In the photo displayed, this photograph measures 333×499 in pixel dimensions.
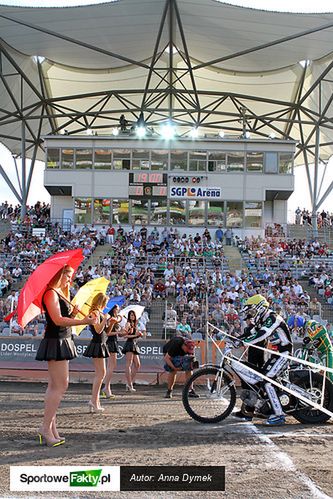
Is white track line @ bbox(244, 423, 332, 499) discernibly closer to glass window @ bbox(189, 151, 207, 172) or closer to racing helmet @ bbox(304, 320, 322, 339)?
racing helmet @ bbox(304, 320, 322, 339)

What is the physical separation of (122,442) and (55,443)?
0.79 metres

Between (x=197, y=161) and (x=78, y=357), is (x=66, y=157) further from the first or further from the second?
(x=78, y=357)

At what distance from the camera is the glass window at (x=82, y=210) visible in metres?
37.1

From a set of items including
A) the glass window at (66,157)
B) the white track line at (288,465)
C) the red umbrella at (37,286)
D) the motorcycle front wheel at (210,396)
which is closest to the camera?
the white track line at (288,465)

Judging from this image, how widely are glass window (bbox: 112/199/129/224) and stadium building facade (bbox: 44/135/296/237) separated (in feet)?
0.19

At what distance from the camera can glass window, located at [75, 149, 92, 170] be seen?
124ft

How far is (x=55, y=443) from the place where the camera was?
269 inches

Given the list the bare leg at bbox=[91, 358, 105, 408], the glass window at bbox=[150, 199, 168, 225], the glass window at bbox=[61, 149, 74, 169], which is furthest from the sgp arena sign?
the bare leg at bbox=[91, 358, 105, 408]

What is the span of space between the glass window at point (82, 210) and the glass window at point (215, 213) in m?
7.01

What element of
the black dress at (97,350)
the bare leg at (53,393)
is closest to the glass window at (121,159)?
the black dress at (97,350)

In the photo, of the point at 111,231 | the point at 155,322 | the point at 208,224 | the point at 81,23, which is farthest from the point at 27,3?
the point at 155,322

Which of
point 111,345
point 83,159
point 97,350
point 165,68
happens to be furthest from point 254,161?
point 97,350

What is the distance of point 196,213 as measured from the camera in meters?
36.6

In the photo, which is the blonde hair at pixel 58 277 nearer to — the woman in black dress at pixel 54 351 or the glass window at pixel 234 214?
the woman in black dress at pixel 54 351
